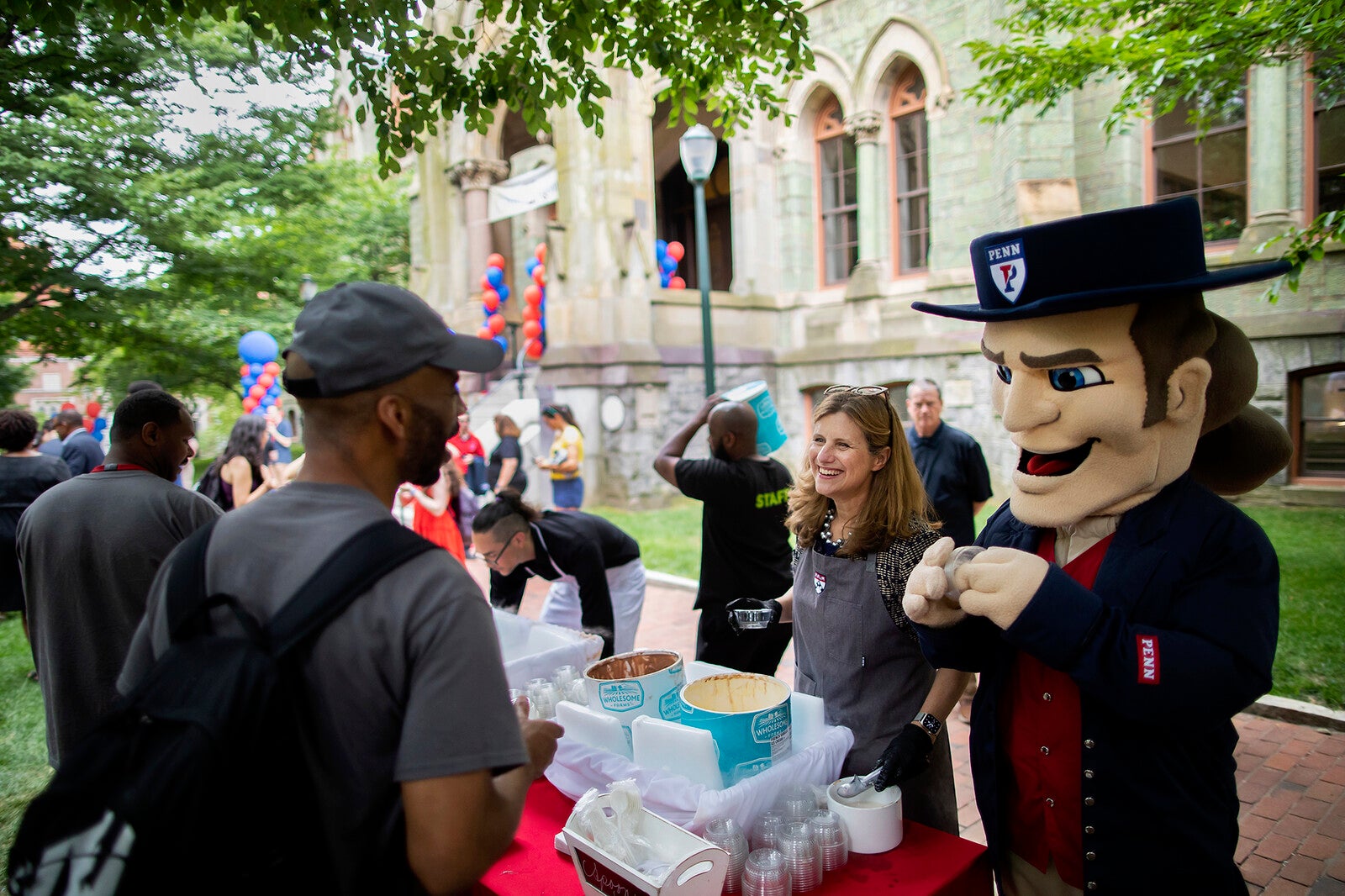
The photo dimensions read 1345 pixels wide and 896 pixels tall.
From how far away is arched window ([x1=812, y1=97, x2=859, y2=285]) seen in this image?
46.4 ft

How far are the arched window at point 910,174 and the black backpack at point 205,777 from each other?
12.9m

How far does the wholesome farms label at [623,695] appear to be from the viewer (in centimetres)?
248

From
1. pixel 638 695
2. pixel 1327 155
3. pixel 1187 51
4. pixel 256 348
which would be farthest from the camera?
pixel 256 348

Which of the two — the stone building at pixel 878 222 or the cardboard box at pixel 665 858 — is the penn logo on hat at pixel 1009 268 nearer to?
the cardboard box at pixel 665 858

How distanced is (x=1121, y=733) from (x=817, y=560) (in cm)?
105

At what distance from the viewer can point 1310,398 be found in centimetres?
974

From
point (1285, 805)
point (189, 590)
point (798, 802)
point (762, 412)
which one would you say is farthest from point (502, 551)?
point (1285, 805)

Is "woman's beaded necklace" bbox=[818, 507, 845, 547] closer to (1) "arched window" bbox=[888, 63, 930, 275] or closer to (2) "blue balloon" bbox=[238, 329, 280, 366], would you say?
(1) "arched window" bbox=[888, 63, 930, 275]

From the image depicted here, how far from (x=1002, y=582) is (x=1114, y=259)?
0.71 metres

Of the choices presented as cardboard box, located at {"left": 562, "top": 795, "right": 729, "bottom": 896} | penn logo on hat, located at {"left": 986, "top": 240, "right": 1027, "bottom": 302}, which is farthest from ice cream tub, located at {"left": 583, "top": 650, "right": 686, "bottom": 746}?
penn logo on hat, located at {"left": 986, "top": 240, "right": 1027, "bottom": 302}

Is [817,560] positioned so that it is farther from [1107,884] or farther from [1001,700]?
[1107,884]

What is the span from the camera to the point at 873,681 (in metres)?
2.53

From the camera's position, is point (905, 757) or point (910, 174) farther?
point (910, 174)

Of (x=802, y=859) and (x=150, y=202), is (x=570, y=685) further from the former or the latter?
(x=150, y=202)
